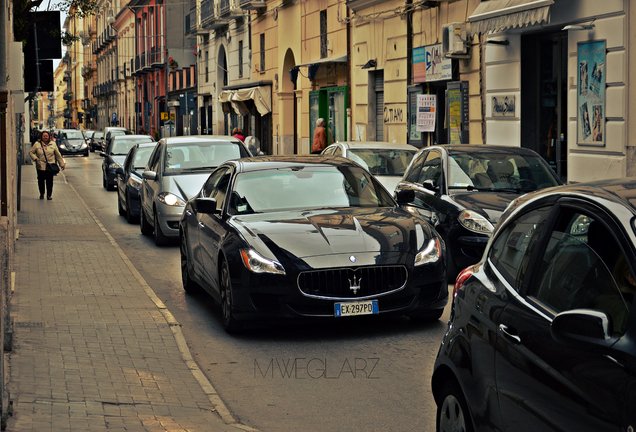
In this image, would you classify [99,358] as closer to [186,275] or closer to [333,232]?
[333,232]

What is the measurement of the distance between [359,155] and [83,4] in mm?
9313

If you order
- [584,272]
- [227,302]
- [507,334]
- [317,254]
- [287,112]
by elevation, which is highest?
[287,112]

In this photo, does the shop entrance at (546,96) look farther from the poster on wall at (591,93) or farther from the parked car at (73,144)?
the parked car at (73,144)

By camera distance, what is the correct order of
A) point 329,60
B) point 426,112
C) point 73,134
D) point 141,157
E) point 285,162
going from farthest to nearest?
point 73,134 → point 329,60 → point 426,112 → point 141,157 → point 285,162

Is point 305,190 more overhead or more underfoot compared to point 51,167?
more overhead

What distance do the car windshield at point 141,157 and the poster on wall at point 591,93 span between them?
8670 millimetres

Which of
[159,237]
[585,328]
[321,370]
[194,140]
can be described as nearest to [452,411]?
[585,328]

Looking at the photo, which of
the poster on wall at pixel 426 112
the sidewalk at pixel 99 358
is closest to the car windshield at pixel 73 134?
the poster on wall at pixel 426 112

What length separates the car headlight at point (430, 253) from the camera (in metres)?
9.63

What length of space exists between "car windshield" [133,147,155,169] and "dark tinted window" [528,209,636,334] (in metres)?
18.7

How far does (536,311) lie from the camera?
470 centimetres

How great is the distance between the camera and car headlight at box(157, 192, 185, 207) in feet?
56.9

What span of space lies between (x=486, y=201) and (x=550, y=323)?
27.8ft

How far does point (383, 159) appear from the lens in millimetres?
18484
